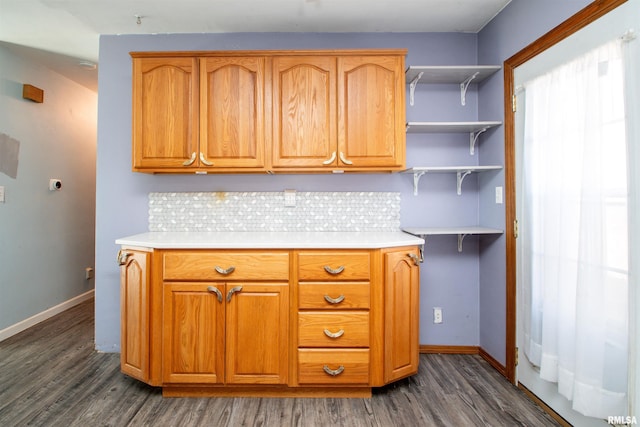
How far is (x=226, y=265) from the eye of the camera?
1.84m

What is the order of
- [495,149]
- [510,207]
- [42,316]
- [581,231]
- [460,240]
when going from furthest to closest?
[42,316] < [460,240] < [495,149] < [510,207] < [581,231]

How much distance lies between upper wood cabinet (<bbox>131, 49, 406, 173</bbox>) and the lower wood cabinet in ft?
2.15

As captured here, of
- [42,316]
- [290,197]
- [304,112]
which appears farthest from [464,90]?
[42,316]

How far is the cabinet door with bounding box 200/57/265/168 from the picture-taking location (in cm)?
212

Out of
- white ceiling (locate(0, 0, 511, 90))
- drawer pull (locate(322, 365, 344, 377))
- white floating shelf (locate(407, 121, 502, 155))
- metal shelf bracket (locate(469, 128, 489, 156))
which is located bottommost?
drawer pull (locate(322, 365, 344, 377))

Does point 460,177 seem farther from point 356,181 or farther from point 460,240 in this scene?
point 356,181

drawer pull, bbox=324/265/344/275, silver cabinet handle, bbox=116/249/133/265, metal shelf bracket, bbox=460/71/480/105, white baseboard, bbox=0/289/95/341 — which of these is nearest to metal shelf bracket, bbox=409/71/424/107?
metal shelf bracket, bbox=460/71/480/105

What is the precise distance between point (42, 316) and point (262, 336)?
2.63 meters

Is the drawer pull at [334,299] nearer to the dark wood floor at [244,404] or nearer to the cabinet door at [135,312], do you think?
the dark wood floor at [244,404]

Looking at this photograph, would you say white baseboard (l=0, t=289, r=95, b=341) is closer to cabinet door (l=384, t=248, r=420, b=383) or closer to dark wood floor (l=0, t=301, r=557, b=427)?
dark wood floor (l=0, t=301, r=557, b=427)

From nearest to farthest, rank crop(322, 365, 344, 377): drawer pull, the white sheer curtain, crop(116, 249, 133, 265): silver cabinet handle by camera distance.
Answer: the white sheer curtain < crop(322, 365, 344, 377): drawer pull < crop(116, 249, 133, 265): silver cabinet handle

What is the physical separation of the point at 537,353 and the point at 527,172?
102 cm

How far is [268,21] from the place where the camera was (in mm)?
2307

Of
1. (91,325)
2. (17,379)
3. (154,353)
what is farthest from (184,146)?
(91,325)
